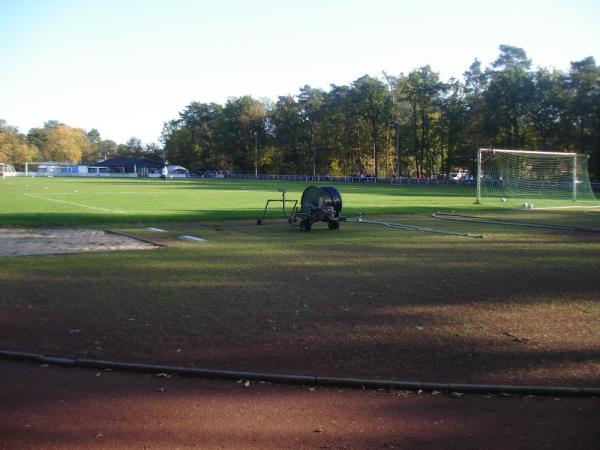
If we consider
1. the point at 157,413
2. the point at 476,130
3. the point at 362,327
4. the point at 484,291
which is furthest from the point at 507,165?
the point at 157,413

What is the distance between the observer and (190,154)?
442 ft

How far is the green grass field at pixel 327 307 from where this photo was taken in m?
5.92

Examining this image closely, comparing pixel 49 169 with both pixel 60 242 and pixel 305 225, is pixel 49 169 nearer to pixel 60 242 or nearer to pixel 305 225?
pixel 60 242

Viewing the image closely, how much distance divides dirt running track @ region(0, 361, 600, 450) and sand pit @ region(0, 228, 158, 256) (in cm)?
867

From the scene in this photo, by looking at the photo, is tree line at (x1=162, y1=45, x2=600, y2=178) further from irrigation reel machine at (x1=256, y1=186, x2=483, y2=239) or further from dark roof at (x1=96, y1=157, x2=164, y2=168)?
irrigation reel machine at (x1=256, y1=186, x2=483, y2=239)

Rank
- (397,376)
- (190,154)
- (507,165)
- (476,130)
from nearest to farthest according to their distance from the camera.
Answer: (397,376)
(507,165)
(476,130)
(190,154)

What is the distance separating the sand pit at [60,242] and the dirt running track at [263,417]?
867 cm

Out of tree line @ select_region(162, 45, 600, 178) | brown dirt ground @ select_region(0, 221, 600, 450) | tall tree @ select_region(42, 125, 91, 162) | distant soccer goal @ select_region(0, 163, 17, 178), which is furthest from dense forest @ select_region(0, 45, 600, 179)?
brown dirt ground @ select_region(0, 221, 600, 450)

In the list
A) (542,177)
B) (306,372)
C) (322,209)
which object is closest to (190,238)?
(322,209)

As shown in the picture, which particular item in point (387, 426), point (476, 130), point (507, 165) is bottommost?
point (387, 426)

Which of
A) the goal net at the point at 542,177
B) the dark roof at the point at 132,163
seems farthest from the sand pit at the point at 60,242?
the dark roof at the point at 132,163

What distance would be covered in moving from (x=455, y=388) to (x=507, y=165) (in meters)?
41.7

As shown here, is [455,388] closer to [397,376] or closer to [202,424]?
[397,376]

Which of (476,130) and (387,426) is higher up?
(476,130)
